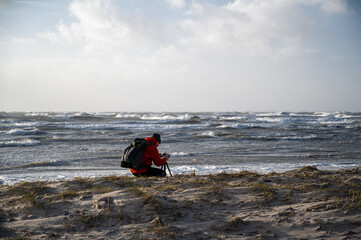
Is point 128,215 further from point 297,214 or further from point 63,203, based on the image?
point 297,214

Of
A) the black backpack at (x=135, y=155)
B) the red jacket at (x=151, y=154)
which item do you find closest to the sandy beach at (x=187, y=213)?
the black backpack at (x=135, y=155)

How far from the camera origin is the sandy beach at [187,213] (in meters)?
3.25

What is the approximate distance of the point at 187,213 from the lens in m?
3.80

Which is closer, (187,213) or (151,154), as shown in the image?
(187,213)

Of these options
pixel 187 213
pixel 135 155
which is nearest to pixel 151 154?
pixel 135 155

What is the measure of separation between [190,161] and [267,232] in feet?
25.9

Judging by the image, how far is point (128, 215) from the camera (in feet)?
12.1

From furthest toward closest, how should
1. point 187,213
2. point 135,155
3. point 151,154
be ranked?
point 151,154 < point 135,155 < point 187,213

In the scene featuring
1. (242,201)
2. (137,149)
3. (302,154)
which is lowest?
(302,154)

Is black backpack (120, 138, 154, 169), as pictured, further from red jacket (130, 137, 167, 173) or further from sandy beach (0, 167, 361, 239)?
sandy beach (0, 167, 361, 239)

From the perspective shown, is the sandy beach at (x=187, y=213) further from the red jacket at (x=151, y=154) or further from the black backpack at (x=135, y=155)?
the red jacket at (x=151, y=154)

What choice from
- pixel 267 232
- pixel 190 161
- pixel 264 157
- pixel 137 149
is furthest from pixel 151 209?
pixel 264 157

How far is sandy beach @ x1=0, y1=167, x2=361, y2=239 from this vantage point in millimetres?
3248

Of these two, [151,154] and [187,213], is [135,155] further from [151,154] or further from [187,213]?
[187,213]
